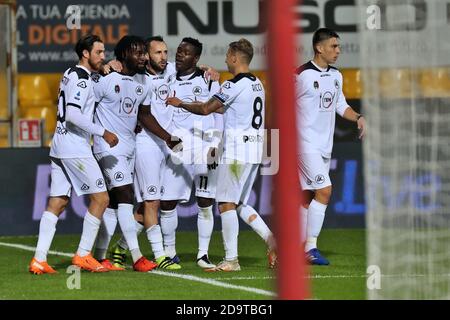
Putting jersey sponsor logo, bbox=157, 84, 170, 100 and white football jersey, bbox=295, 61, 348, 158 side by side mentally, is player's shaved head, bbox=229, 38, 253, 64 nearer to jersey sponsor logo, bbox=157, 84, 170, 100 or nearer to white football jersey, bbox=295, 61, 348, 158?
white football jersey, bbox=295, 61, 348, 158

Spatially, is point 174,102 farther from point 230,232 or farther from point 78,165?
point 230,232

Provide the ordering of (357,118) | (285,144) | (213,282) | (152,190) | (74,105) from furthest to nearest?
(357,118), (152,190), (74,105), (213,282), (285,144)

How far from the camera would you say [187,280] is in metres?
9.70

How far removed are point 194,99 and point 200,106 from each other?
0.90 metres

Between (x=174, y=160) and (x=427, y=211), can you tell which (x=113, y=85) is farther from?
(x=427, y=211)

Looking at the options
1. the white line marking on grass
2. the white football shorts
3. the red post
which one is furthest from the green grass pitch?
the red post

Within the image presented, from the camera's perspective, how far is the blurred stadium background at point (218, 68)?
7.94m

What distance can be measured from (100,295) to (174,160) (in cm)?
267

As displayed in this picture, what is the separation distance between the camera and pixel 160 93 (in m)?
11.2

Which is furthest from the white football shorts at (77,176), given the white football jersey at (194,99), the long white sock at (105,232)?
the white football jersey at (194,99)

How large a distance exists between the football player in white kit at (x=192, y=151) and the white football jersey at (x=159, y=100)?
9cm

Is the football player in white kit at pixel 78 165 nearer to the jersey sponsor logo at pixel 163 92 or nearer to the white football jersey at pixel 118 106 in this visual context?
the white football jersey at pixel 118 106

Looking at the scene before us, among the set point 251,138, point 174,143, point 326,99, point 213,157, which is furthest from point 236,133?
point 326,99
